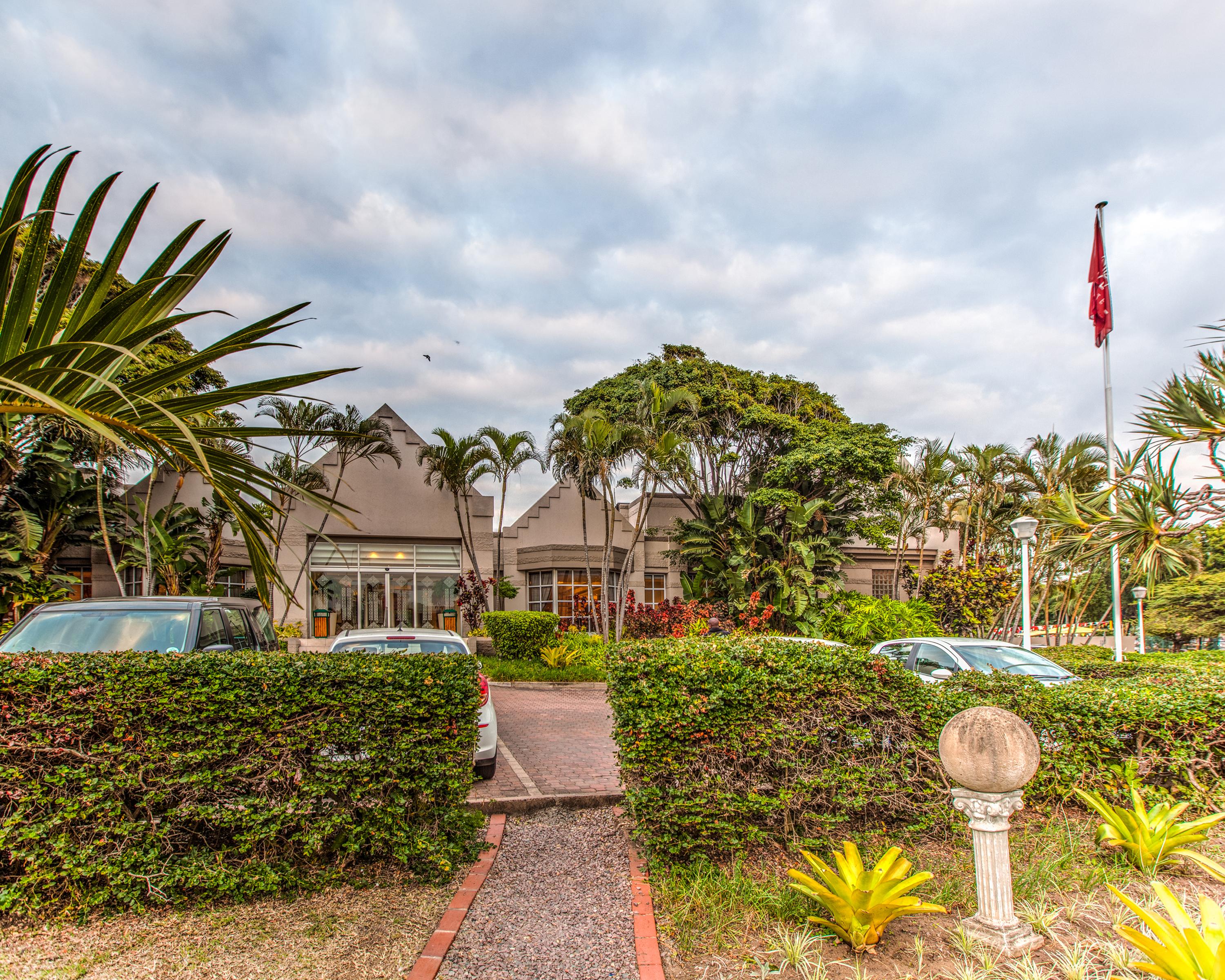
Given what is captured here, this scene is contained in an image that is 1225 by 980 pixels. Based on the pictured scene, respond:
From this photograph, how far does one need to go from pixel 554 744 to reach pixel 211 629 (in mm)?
4854

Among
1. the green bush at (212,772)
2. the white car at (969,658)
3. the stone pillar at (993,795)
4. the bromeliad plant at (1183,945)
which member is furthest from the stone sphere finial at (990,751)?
the white car at (969,658)

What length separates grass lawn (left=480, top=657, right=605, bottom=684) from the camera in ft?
54.0

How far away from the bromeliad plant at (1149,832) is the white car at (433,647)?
5246 millimetres

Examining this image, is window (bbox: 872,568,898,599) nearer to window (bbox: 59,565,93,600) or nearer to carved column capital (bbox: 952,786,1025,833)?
carved column capital (bbox: 952,786,1025,833)

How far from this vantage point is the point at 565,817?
6.23 metres

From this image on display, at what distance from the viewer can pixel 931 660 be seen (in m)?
9.67

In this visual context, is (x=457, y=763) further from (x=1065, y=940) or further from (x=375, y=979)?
(x=1065, y=940)

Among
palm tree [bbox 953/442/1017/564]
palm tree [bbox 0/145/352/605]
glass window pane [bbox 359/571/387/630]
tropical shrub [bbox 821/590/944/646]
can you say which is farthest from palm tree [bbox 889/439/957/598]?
palm tree [bbox 0/145/352/605]

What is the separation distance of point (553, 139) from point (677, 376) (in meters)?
13.5

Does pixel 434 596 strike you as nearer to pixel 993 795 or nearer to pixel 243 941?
pixel 243 941

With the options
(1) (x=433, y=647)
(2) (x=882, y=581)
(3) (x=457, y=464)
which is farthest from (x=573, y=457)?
(2) (x=882, y=581)

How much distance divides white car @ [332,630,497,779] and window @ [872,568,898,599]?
20569mm

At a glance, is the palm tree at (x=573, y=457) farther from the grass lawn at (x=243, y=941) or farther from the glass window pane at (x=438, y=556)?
the grass lawn at (x=243, y=941)

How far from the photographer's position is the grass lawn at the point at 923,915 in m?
3.64
